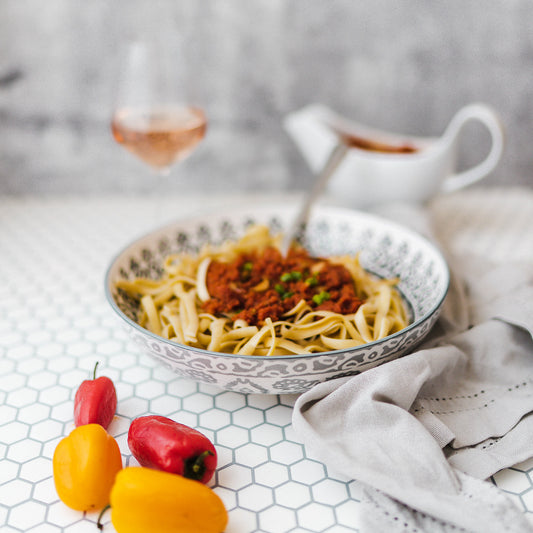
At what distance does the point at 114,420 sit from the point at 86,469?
0.81ft

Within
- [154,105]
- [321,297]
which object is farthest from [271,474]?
[154,105]

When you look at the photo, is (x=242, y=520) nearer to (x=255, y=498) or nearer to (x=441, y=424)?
(x=255, y=498)

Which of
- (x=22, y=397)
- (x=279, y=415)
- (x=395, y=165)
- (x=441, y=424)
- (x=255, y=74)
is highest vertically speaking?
(x=255, y=74)

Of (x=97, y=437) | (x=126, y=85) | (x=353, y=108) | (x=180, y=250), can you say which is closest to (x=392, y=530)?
(x=97, y=437)

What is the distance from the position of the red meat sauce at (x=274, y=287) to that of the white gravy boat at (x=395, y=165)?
0.60m

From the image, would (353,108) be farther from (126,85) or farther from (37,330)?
(37,330)

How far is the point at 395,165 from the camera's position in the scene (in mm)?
1935

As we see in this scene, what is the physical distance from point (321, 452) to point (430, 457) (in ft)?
0.57

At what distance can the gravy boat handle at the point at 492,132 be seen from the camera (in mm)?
1872

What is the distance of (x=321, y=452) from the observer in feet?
3.10

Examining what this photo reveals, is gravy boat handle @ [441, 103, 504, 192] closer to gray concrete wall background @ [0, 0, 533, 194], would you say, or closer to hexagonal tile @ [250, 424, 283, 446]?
gray concrete wall background @ [0, 0, 533, 194]

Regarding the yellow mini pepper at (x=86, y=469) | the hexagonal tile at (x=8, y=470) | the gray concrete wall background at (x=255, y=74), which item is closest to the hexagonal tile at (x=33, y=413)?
the hexagonal tile at (x=8, y=470)

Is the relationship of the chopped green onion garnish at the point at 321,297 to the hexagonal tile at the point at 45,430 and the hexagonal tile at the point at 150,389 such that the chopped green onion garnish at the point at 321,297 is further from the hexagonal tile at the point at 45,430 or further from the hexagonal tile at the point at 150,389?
the hexagonal tile at the point at 45,430

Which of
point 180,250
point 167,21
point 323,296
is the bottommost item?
point 180,250
